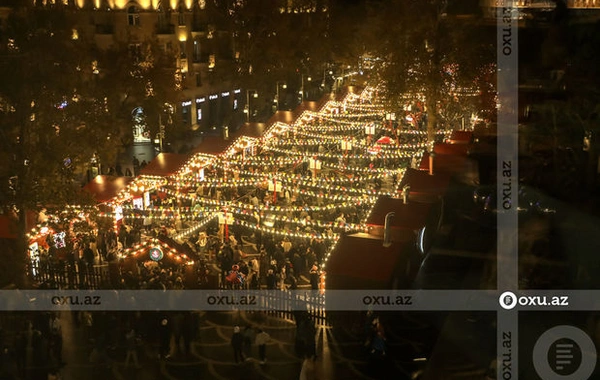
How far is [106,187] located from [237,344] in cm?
1076

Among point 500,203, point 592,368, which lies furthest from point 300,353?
point 500,203

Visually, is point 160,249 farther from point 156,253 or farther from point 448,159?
point 448,159

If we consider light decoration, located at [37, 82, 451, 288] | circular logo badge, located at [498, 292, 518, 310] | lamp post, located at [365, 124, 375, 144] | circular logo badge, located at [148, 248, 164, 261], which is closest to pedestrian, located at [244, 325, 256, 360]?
light decoration, located at [37, 82, 451, 288]

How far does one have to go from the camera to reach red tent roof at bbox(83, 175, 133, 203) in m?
22.4

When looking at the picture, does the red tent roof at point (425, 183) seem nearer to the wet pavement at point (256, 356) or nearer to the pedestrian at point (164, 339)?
the wet pavement at point (256, 356)

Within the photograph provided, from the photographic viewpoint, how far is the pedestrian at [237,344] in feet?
47.4

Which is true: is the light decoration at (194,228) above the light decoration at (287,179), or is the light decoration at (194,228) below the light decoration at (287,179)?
below

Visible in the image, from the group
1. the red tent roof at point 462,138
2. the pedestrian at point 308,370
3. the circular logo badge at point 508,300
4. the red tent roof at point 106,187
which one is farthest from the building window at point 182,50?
the pedestrian at point 308,370

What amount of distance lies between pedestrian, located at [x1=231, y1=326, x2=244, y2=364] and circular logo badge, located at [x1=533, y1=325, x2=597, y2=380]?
20.2 ft

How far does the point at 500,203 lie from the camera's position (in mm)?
22672

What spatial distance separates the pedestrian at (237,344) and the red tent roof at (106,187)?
9.55 m

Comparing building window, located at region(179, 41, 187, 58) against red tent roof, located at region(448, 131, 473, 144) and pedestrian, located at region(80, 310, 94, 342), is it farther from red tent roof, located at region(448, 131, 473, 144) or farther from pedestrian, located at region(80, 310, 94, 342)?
pedestrian, located at region(80, 310, 94, 342)

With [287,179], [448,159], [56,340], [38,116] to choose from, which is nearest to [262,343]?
[56,340]

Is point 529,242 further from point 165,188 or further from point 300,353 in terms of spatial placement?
point 165,188
